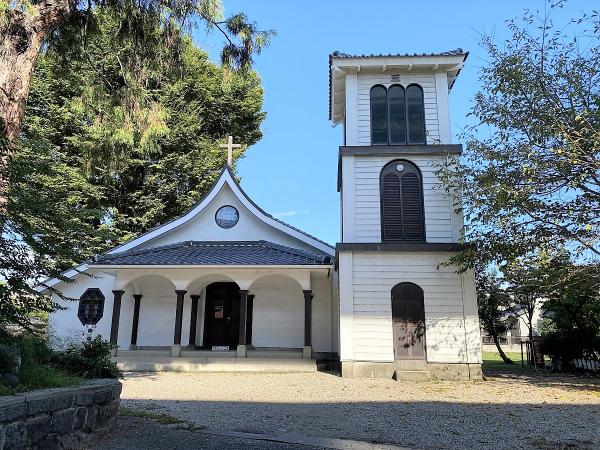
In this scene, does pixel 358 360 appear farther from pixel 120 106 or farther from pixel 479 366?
pixel 120 106

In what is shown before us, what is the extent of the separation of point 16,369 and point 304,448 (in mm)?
3000

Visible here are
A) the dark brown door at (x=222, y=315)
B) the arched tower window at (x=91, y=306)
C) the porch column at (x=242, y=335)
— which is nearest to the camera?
the porch column at (x=242, y=335)

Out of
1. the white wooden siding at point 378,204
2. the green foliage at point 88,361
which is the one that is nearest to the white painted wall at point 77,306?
the white wooden siding at point 378,204

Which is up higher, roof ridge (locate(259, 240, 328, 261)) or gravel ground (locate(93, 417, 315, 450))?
roof ridge (locate(259, 240, 328, 261))

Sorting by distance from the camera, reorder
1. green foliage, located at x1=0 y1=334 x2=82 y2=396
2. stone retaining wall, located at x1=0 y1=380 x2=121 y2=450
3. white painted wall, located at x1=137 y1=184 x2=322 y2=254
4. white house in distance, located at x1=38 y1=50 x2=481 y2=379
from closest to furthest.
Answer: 1. stone retaining wall, located at x1=0 y1=380 x2=121 y2=450
2. green foliage, located at x1=0 y1=334 x2=82 y2=396
3. white house in distance, located at x1=38 y1=50 x2=481 y2=379
4. white painted wall, located at x1=137 y1=184 x2=322 y2=254

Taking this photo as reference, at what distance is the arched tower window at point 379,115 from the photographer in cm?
1390

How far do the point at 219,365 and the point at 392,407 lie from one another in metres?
6.84

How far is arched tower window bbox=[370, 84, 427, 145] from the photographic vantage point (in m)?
13.9

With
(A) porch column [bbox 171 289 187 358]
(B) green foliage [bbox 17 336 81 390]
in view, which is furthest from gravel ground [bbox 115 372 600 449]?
(A) porch column [bbox 171 289 187 358]

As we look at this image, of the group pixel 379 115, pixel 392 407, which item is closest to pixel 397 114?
pixel 379 115

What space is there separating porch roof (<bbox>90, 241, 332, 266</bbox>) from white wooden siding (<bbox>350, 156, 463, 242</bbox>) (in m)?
2.25

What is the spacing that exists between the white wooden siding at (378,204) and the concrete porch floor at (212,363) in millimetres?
3907

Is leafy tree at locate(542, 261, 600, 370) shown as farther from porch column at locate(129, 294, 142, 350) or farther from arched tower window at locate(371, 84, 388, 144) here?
porch column at locate(129, 294, 142, 350)

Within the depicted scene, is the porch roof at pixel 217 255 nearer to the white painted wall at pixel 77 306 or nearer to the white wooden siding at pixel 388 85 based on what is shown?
the white painted wall at pixel 77 306
